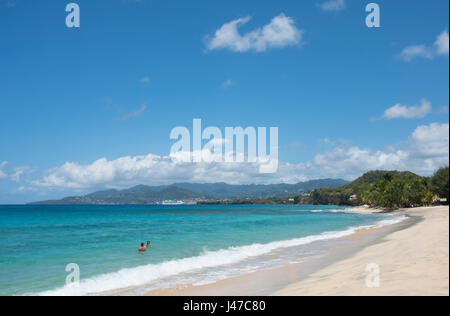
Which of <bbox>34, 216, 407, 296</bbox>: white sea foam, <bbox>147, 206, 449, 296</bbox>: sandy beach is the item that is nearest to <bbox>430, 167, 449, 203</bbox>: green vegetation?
<bbox>147, 206, 449, 296</bbox>: sandy beach

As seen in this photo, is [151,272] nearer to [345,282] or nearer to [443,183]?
[345,282]

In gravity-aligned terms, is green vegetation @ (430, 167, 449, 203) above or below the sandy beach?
above

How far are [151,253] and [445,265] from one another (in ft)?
59.2

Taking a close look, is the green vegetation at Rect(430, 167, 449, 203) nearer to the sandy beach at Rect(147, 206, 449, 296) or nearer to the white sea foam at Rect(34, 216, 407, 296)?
the sandy beach at Rect(147, 206, 449, 296)

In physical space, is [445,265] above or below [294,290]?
above

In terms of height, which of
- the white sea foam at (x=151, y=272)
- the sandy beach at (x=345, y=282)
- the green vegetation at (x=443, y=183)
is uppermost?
the green vegetation at (x=443, y=183)

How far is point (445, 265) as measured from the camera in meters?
9.07

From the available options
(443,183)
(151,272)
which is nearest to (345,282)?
(443,183)

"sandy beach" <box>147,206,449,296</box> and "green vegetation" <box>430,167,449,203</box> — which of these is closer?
"sandy beach" <box>147,206,449,296</box>

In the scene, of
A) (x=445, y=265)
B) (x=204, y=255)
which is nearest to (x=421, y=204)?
(x=204, y=255)

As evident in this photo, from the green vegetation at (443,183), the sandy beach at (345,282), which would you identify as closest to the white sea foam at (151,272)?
the sandy beach at (345,282)

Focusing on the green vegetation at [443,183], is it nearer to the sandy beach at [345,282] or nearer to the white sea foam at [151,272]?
the sandy beach at [345,282]
